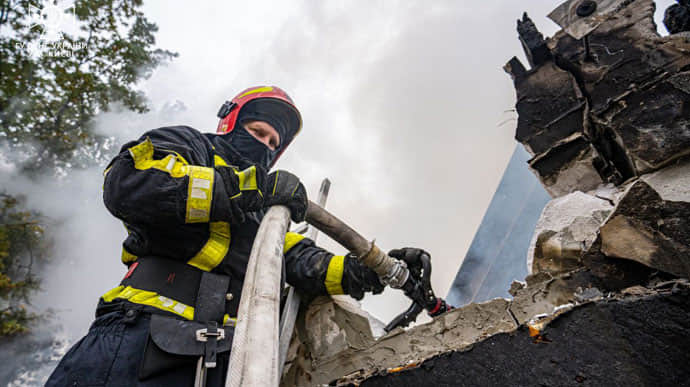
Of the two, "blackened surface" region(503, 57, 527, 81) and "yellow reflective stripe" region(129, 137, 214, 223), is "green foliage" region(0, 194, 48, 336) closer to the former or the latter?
"yellow reflective stripe" region(129, 137, 214, 223)

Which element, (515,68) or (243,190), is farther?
(515,68)

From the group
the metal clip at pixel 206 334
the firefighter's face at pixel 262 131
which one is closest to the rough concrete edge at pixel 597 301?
the metal clip at pixel 206 334

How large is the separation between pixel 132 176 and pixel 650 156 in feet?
7.10

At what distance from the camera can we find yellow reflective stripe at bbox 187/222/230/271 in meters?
1.73

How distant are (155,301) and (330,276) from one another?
3.24ft

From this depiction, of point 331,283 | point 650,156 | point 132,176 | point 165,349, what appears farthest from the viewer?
point 331,283

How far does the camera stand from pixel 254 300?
1000 mm

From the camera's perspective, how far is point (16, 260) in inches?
386

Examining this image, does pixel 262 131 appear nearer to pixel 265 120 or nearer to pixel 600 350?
pixel 265 120

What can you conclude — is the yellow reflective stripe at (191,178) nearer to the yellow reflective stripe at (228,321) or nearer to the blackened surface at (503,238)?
the yellow reflective stripe at (228,321)

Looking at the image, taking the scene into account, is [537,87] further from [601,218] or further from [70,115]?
[70,115]

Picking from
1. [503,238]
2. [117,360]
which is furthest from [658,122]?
[503,238]

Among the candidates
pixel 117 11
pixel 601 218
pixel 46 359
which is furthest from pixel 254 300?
pixel 46 359

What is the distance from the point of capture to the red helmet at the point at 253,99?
9.36ft
